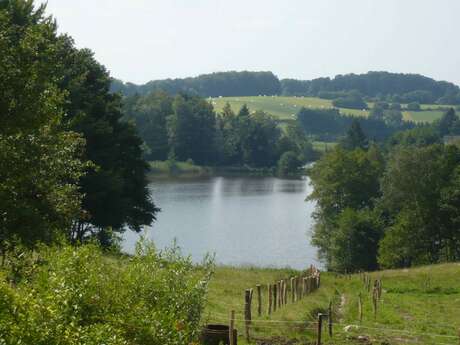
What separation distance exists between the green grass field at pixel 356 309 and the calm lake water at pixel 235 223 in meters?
15.1

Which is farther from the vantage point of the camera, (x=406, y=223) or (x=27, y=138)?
(x=406, y=223)

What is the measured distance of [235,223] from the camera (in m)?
95.7

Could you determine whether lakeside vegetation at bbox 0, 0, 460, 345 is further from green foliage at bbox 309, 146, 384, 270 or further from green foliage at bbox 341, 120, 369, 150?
green foliage at bbox 341, 120, 369, 150

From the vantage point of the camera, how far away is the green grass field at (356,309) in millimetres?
26750

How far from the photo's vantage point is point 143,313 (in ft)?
47.1

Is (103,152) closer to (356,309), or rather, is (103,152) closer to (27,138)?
(356,309)

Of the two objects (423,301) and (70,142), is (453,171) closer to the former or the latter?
(423,301)

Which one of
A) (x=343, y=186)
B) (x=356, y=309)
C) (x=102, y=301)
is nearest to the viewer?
(x=102, y=301)

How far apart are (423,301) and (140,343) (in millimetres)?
32456

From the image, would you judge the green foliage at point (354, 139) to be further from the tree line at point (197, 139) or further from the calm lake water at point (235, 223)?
the tree line at point (197, 139)

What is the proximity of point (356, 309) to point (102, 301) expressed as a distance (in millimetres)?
23993

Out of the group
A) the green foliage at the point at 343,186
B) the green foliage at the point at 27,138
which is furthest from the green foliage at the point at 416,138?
the green foliage at the point at 27,138

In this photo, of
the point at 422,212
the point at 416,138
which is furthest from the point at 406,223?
the point at 416,138

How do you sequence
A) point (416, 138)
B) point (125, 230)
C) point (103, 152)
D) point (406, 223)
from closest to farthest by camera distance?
point (103, 152), point (125, 230), point (406, 223), point (416, 138)
